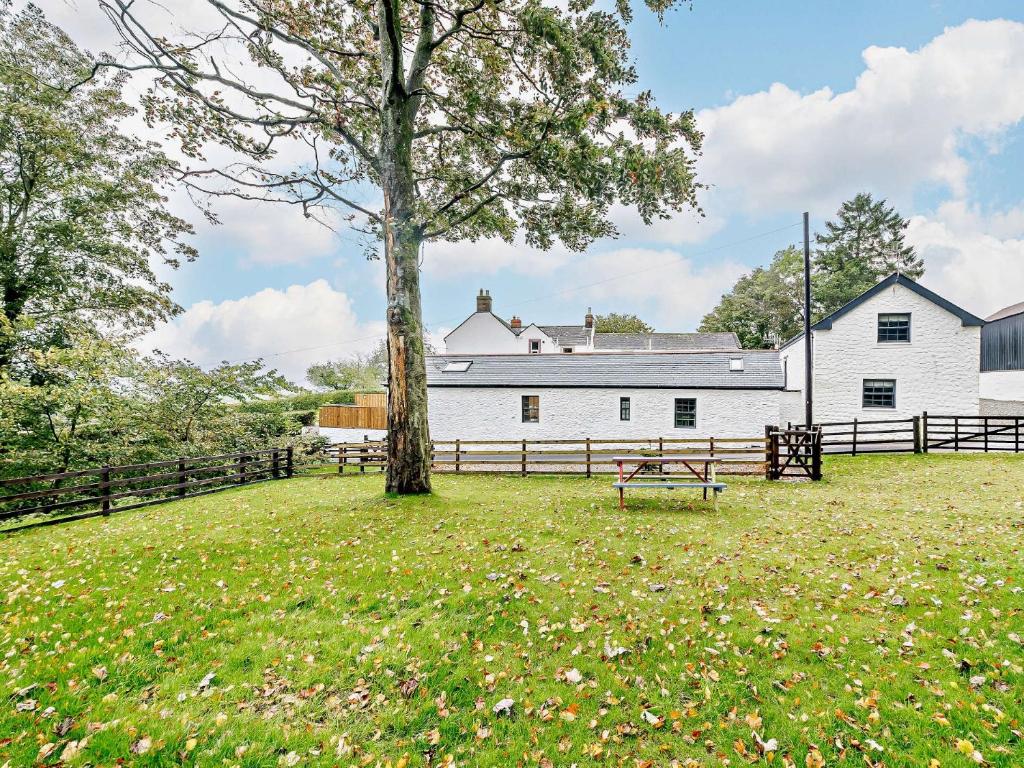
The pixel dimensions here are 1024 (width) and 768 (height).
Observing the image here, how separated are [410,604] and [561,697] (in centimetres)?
229

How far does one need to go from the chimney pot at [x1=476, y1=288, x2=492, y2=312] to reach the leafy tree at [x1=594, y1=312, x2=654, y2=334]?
2587 cm

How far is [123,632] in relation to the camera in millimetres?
4574

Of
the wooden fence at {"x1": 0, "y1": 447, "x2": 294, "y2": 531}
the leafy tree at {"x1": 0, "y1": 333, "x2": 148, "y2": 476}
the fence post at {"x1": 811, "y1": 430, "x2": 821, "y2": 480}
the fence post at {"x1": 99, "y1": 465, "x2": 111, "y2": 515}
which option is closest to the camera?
the wooden fence at {"x1": 0, "y1": 447, "x2": 294, "y2": 531}

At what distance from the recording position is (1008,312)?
99.2 feet

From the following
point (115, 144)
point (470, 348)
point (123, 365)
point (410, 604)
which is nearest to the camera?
point (410, 604)

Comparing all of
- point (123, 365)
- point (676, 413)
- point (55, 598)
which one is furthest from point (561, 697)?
point (676, 413)

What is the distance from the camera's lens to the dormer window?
67.3 ft

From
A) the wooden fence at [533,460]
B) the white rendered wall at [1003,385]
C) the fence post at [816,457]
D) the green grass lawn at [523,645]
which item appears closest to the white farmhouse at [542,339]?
the white rendered wall at [1003,385]

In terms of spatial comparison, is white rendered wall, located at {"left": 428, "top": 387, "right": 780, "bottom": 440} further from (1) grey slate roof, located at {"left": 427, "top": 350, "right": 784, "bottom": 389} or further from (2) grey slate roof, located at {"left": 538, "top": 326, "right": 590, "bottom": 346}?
(2) grey slate roof, located at {"left": 538, "top": 326, "right": 590, "bottom": 346}

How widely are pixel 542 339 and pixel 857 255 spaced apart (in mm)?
41029

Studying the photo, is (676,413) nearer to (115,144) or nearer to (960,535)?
(960,535)

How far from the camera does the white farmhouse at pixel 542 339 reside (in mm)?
38000

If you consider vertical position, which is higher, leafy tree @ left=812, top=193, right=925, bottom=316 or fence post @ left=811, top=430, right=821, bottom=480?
leafy tree @ left=812, top=193, right=925, bottom=316

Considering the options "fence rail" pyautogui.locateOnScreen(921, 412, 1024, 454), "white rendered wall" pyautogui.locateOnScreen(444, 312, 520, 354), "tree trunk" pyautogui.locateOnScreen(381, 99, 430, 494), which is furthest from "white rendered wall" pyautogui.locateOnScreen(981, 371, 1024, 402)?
"tree trunk" pyautogui.locateOnScreen(381, 99, 430, 494)
